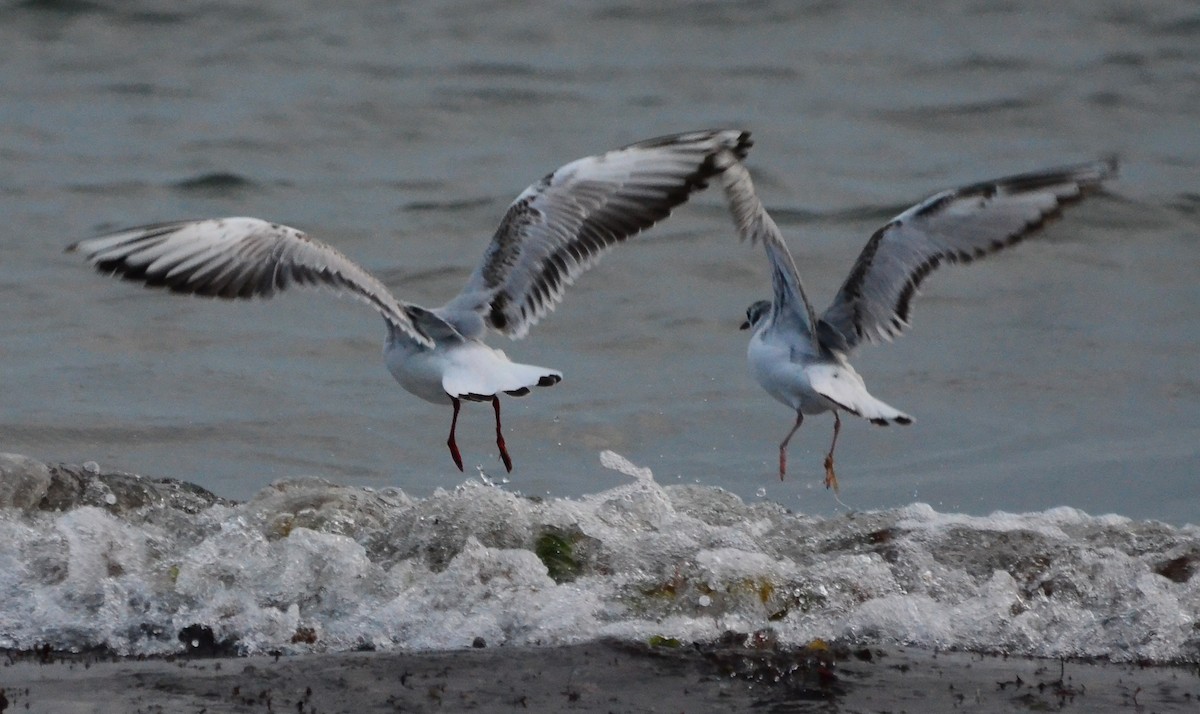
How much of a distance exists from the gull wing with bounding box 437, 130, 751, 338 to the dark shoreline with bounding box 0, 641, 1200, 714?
2.10 m

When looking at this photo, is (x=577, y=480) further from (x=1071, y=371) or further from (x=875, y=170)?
(x=875, y=170)

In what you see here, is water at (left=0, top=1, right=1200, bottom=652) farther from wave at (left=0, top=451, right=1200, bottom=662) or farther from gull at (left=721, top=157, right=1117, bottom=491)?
gull at (left=721, top=157, right=1117, bottom=491)

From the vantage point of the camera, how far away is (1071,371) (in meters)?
10.5

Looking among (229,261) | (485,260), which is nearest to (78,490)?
(229,261)

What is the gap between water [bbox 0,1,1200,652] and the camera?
9.12 metres

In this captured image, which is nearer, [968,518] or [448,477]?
[968,518]

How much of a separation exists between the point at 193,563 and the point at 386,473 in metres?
2.71

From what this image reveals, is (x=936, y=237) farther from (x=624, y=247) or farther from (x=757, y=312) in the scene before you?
(x=624, y=247)

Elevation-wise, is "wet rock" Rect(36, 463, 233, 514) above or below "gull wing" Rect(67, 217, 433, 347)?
below

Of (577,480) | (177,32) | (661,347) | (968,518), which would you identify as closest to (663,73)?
(177,32)

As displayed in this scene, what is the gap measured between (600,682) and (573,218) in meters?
2.65

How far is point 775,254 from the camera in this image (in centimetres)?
693

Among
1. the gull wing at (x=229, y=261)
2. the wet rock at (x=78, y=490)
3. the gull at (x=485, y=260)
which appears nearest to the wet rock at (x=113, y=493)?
the wet rock at (x=78, y=490)

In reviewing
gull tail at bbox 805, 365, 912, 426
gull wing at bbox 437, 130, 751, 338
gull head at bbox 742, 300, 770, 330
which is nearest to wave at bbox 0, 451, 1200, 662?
gull tail at bbox 805, 365, 912, 426
